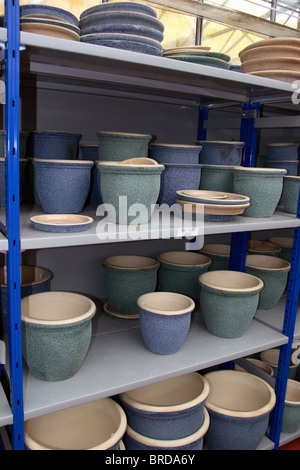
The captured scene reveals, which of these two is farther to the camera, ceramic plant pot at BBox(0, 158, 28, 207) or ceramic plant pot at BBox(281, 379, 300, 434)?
ceramic plant pot at BBox(281, 379, 300, 434)

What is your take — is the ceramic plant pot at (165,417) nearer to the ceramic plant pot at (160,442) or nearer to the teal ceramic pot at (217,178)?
the ceramic plant pot at (160,442)

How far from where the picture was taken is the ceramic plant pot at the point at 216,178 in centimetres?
157

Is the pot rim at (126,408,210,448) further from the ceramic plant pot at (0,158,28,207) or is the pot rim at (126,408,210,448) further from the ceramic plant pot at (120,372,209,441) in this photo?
the ceramic plant pot at (0,158,28,207)

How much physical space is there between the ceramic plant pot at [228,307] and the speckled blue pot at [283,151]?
2.18 feet

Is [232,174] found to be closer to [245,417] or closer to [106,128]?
[106,128]

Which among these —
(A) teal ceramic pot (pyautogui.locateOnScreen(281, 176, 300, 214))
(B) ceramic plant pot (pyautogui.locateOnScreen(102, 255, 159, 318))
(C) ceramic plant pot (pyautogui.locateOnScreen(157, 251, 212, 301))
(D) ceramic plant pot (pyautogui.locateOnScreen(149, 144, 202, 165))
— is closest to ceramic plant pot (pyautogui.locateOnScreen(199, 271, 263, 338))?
(C) ceramic plant pot (pyautogui.locateOnScreen(157, 251, 212, 301))

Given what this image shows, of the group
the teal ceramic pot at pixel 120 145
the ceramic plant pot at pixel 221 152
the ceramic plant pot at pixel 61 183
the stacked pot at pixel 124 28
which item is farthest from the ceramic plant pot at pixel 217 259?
the stacked pot at pixel 124 28

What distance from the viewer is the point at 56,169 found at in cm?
115

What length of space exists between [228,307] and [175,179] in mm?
512

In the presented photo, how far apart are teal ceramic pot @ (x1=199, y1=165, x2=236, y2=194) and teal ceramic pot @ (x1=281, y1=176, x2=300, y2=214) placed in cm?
25

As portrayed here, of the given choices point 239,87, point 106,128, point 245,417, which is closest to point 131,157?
Answer: point 106,128

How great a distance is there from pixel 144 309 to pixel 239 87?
37.1 inches

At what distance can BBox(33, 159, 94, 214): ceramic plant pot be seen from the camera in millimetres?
1150

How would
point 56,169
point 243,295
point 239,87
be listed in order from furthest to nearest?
point 239,87 → point 243,295 → point 56,169
